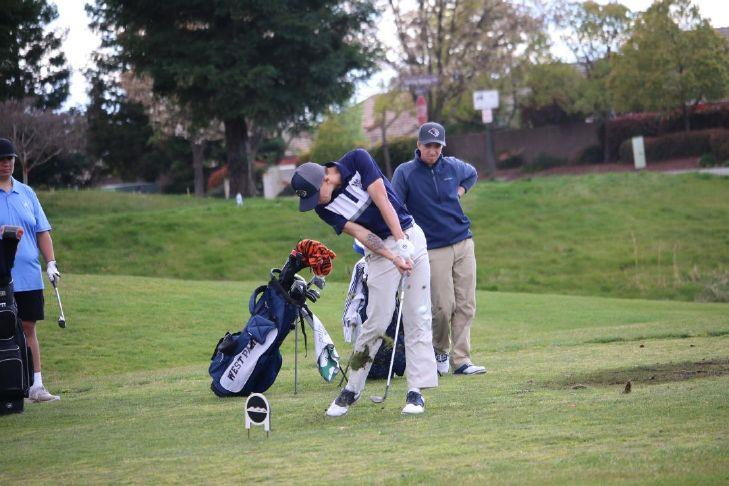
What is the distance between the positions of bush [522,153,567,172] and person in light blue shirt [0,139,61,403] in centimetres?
4426

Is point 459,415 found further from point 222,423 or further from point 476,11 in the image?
point 476,11

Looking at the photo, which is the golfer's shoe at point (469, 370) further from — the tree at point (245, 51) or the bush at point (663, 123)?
the bush at point (663, 123)

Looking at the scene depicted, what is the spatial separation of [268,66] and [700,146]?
20.4 m

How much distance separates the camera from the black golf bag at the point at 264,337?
32.9 feet

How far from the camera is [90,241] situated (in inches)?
1156

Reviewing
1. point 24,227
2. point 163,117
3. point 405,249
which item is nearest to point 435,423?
point 405,249

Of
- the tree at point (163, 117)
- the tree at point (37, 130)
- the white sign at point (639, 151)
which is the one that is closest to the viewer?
the tree at point (37, 130)

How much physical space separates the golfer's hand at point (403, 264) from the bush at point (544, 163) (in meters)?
46.2

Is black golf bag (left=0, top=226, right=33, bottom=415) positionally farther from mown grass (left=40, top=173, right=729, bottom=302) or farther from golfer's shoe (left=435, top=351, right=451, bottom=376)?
mown grass (left=40, top=173, right=729, bottom=302)

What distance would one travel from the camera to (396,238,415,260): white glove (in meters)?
8.29

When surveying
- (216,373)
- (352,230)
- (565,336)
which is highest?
(352,230)

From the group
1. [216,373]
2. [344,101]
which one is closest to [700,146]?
[344,101]

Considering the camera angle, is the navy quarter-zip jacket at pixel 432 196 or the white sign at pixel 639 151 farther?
the white sign at pixel 639 151

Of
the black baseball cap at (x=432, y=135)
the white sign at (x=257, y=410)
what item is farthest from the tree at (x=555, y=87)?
the white sign at (x=257, y=410)
